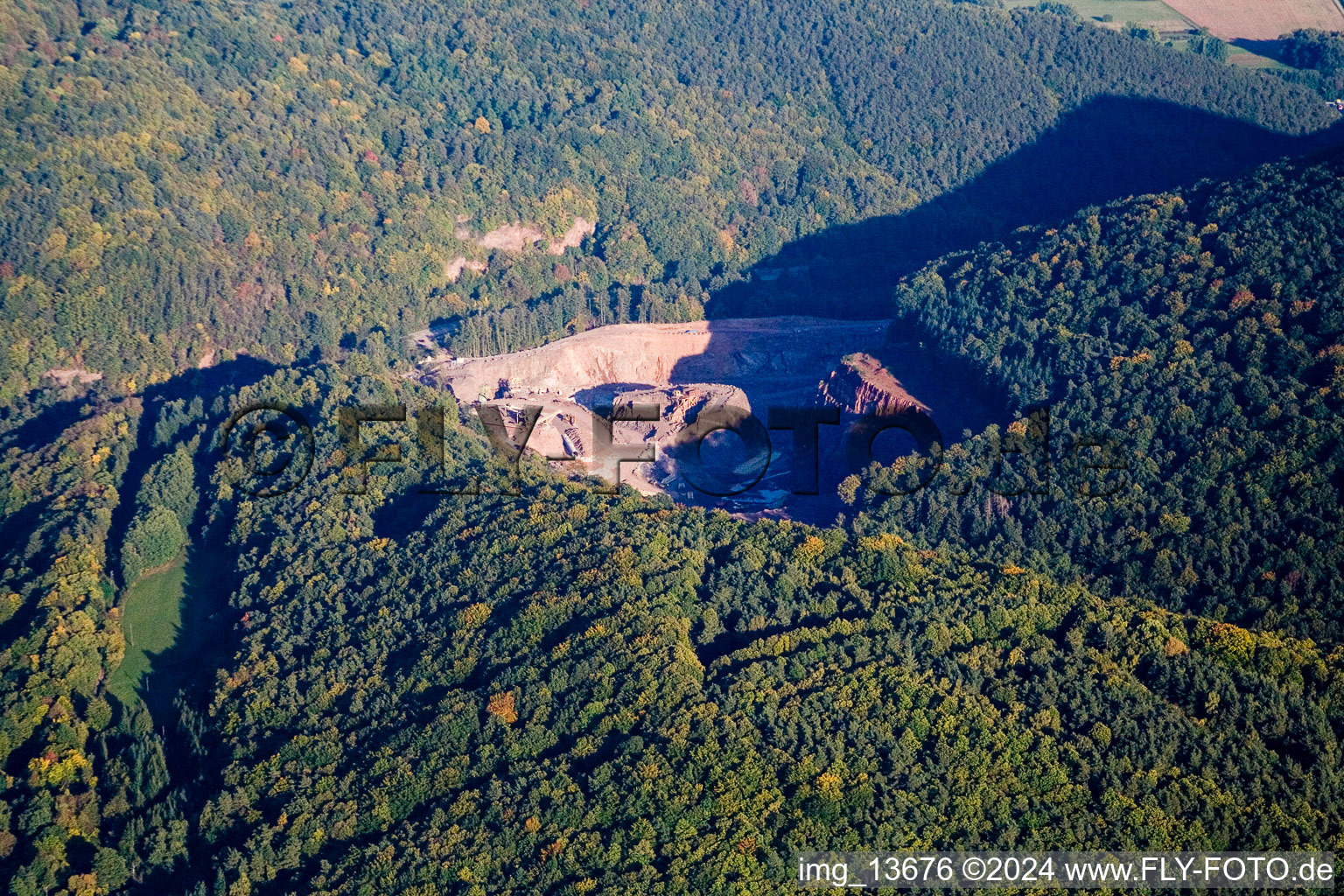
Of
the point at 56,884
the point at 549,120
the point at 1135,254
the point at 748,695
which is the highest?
the point at 549,120

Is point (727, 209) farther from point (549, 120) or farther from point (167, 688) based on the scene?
point (167, 688)

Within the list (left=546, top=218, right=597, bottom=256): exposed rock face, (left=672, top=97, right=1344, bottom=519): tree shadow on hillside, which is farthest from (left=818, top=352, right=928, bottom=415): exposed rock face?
(left=546, top=218, right=597, bottom=256): exposed rock face

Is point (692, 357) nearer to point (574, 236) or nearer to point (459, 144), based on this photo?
point (574, 236)

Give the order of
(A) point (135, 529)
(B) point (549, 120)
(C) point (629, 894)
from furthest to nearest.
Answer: (B) point (549, 120) < (A) point (135, 529) < (C) point (629, 894)

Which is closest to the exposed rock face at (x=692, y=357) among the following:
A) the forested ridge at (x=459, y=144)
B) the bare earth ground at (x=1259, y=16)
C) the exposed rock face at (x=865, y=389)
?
the forested ridge at (x=459, y=144)

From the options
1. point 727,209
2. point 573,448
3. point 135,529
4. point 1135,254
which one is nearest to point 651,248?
point 727,209

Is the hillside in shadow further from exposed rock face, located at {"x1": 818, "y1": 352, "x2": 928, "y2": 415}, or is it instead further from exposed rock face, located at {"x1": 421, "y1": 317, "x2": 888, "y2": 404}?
exposed rock face, located at {"x1": 818, "y1": 352, "x2": 928, "y2": 415}

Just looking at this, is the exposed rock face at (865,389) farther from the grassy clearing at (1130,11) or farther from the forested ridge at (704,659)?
the grassy clearing at (1130,11)
